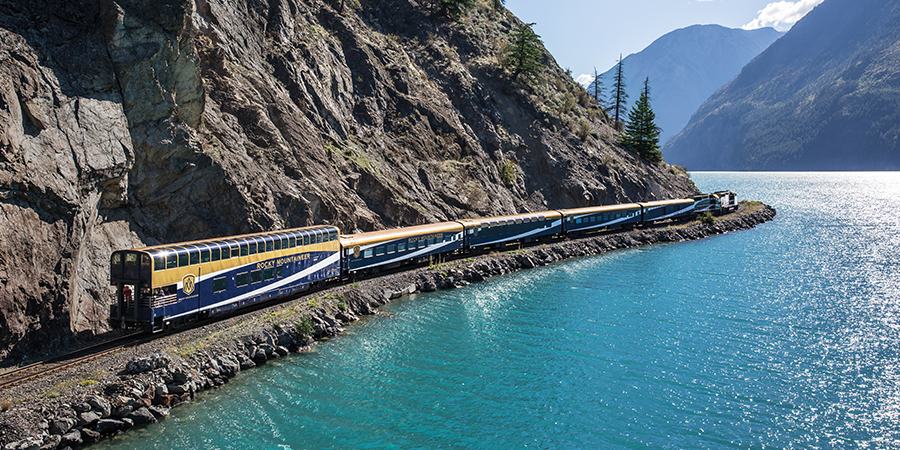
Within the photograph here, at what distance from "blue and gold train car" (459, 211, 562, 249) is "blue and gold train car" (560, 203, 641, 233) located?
7.06ft

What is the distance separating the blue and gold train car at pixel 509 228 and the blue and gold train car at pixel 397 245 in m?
1.80

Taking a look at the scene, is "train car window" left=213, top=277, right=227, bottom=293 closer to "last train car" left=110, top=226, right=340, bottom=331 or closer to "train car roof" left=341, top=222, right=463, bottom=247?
"last train car" left=110, top=226, right=340, bottom=331

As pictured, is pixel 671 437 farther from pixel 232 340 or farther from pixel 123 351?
pixel 123 351

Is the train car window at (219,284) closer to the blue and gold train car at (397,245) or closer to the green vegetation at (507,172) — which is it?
the blue and gold train car at (397,245)

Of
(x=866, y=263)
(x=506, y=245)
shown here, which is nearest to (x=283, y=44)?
(x=506, y=245)

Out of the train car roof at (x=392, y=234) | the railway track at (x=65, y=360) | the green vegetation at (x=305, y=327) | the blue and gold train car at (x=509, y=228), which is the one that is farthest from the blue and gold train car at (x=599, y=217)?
the railway track at (x=65, y=360)

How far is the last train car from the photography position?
20.9 m

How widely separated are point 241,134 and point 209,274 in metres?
17.1

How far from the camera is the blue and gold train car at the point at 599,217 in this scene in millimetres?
57625

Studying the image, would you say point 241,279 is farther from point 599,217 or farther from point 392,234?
point 599,217

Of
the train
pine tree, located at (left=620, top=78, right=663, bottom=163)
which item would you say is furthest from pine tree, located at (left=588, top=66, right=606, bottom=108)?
the train

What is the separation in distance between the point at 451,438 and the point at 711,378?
41.1 feet

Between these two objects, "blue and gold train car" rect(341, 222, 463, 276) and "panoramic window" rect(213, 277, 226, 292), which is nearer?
"panoramic window" rect(213, 277, 226, 292)

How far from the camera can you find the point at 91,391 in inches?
679
